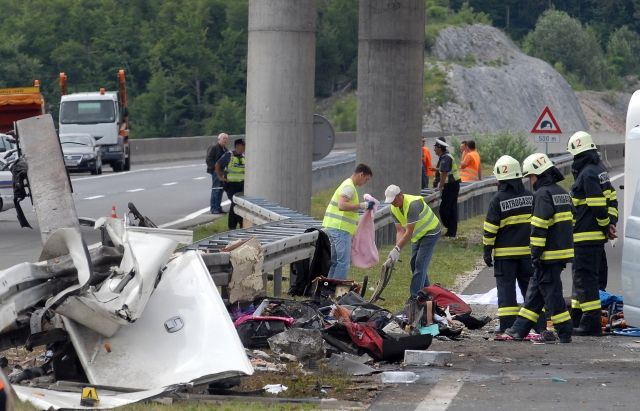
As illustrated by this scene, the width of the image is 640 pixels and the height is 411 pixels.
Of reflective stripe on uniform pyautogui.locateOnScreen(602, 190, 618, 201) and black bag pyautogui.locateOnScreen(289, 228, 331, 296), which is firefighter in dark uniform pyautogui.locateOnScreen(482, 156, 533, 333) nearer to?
reflective stripe on uniform pyautogui.locateOnScreen(602, 190, 618, 201)

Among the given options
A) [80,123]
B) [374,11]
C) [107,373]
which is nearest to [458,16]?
[80,123]

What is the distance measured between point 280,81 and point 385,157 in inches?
183

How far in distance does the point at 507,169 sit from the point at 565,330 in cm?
157

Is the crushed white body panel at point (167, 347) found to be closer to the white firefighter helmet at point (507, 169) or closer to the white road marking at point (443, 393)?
the white road marking at point (443, 393)

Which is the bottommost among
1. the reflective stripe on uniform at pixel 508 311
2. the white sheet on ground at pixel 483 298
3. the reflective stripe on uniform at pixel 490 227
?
the white sheet on ground at pixel 483 298

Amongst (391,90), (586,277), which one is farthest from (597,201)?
(391,90)

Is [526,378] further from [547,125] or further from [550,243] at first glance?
[547,125]

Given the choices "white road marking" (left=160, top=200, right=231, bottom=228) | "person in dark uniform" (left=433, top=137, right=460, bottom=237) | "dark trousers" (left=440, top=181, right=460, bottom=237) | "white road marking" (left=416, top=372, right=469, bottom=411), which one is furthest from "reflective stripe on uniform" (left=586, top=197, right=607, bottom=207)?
"white road marking" (left=160, top=200, right=231, bottom=228)

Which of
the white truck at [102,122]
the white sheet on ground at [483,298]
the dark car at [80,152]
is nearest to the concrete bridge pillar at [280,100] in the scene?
the white sheet on ground at [483,298]

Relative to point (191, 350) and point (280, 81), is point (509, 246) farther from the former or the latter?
point (280, 81)

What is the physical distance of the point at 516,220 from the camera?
13.4 m

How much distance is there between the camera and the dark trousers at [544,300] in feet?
42.2

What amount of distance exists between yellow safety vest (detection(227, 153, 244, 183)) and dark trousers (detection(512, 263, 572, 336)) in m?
13.7

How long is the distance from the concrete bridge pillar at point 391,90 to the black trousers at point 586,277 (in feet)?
41.8
